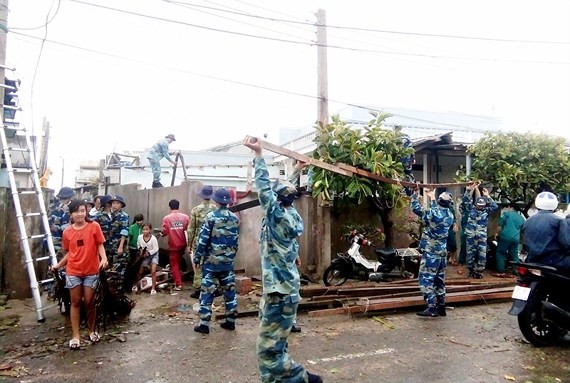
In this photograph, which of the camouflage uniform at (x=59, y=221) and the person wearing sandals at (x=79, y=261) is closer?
the person wearing sandals at (x=79, y=261)

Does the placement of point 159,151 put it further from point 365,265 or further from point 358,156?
point 365,265

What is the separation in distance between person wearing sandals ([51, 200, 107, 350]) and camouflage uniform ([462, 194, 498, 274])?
820cm

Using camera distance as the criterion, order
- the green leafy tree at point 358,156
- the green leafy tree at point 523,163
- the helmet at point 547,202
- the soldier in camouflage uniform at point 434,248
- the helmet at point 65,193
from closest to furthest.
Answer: the helmet at point 547,202
the soldier in camouflage uniform at point 434,248
the helmet at point 65,193
the green leafy tree at point 358,156
the green leafy tree at point 523,163

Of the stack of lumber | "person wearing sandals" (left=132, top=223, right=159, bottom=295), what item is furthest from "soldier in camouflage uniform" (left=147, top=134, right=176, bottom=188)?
the stack of lumber

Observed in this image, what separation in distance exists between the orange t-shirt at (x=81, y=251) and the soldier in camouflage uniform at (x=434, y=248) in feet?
15.6

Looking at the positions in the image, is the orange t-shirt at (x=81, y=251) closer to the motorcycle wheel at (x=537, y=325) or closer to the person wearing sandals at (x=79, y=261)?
the person wearing sandals at (x=79, y=261)

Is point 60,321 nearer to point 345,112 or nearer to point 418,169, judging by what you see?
point 418,169

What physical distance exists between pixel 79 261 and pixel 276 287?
8.90 ft

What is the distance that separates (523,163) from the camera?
10914 mm

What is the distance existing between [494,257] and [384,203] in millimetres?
3827

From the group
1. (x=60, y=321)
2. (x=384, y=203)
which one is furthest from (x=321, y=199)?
(x=60, y=321)

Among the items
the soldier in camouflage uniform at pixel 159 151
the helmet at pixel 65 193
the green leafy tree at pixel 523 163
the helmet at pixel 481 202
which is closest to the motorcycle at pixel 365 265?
the helmet at pixel 481 202

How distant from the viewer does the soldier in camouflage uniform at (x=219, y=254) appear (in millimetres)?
6141

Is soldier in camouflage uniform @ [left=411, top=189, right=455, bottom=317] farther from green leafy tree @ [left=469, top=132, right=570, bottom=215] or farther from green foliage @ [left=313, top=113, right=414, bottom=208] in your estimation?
green leafy tree @ [left=469, top=132, right=570, bottom=215]
